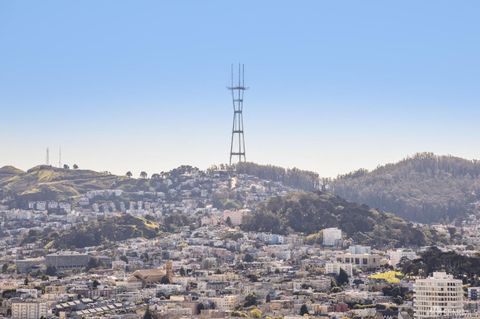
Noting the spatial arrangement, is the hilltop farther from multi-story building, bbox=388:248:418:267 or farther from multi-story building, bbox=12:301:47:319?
multi-story building, bbox=12:301:47:319

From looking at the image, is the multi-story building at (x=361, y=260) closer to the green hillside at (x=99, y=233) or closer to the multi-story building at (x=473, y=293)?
the green hillside at (x=99, y=233)

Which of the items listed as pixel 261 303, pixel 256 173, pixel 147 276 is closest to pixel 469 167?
pixel 256 173

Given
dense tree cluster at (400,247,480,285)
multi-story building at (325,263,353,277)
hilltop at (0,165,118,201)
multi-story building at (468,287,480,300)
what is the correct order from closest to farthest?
multi-story building at (468,287,480,300) → dense tree cluster at (400,247,480,285) → multi-story building at (325,263,353,277) → hilltop at (0,165,118,201)

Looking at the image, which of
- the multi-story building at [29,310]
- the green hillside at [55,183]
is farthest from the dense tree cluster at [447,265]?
the green hillside at [55,183]

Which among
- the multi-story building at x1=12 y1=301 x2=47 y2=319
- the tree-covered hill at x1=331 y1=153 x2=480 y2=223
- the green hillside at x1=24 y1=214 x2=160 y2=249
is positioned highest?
the tree-covered hill at x1=331 y1=153 x2=480 y2=223

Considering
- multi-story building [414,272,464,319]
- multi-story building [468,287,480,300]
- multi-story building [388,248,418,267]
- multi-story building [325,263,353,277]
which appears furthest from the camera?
multi-story building [388,248,418,267]

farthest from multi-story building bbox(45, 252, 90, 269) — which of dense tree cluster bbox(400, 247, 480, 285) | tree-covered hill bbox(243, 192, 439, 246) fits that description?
dense tree cluster bbox(400, 247, 480, 285)

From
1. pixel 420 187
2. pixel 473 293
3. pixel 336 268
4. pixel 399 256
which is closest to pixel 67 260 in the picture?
pixel 336 268
